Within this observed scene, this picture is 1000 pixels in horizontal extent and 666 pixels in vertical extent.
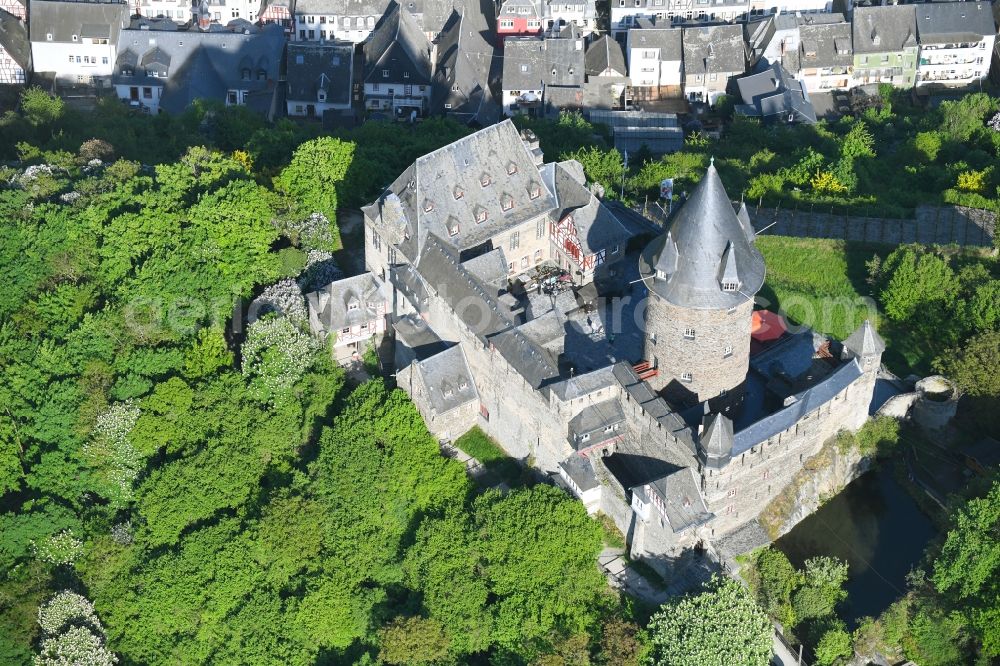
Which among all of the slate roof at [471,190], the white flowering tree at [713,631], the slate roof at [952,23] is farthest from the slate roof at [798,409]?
the slate roof at [952,23]

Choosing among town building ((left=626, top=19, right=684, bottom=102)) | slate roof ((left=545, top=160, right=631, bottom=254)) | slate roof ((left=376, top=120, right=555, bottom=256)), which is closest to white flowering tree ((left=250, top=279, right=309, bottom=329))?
slate roof ((left=376, top=120, right=555, bottom=256))

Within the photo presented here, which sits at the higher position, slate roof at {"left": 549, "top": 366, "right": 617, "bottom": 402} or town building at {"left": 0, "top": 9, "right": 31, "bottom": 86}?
town building at {"left": 0, "top": 9, "right": 31, "bottom": 86}

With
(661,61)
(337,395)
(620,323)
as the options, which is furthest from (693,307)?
(661,61)

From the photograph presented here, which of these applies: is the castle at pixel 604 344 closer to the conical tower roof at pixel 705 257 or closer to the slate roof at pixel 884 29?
the conical tower roof at pixel 705 257

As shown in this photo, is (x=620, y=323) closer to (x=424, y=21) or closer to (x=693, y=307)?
(x=693, y=307)

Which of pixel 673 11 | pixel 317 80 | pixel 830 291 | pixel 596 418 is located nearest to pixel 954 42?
pixel 673 11

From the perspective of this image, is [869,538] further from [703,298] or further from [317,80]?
[317,80]

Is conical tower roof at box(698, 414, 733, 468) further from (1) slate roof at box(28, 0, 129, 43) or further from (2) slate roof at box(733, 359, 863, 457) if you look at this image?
(1) slate roof at box(28, 0, 129, 43)
